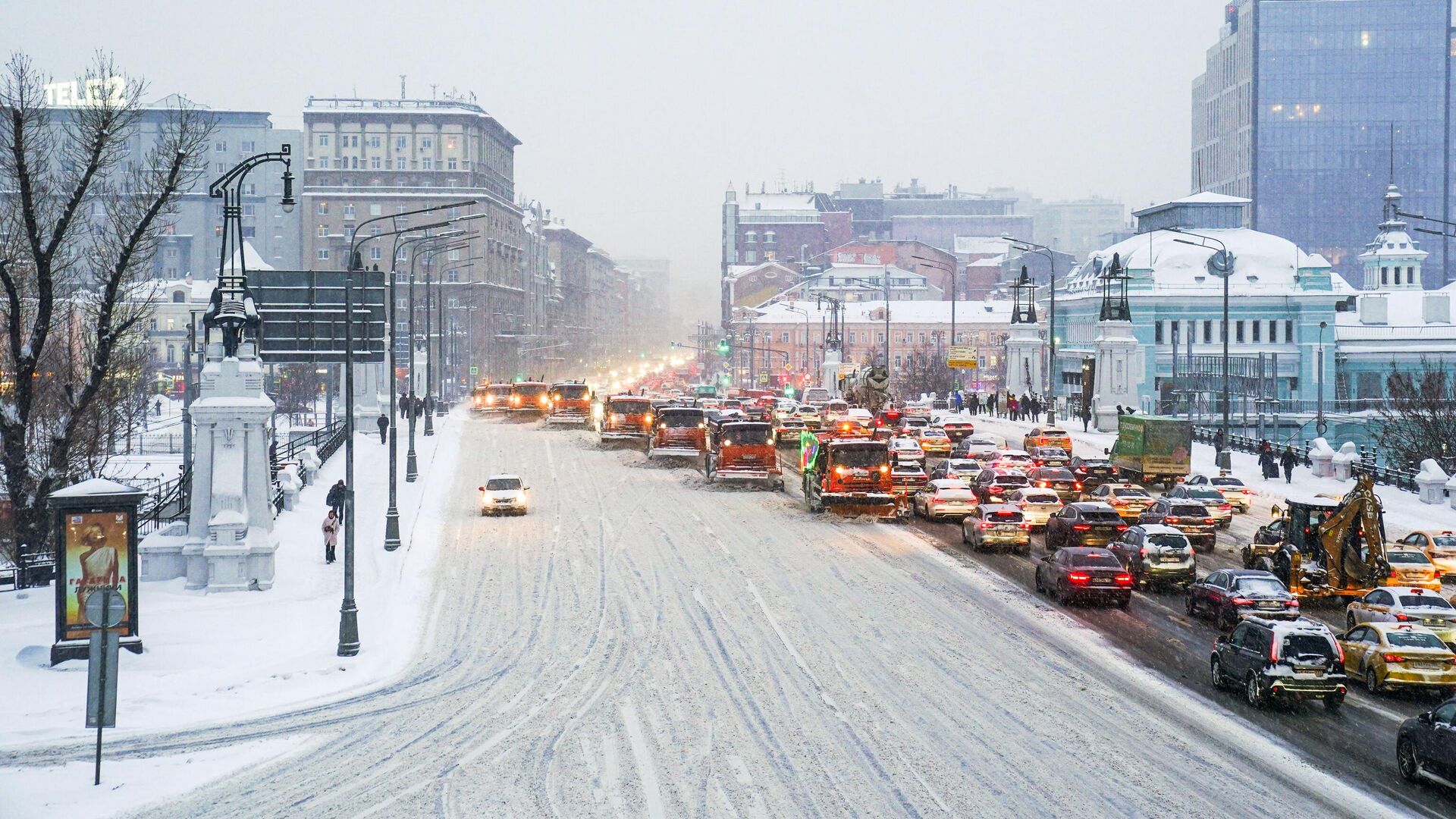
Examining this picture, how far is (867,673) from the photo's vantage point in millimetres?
23406

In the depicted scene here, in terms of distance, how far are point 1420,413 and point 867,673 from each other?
4885 cm

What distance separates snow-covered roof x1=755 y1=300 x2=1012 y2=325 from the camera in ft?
525

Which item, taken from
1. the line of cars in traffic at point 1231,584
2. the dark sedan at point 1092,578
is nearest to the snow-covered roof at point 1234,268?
the line of cars in traffic at point 1231,584

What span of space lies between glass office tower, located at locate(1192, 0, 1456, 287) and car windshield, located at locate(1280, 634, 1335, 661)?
544 ft

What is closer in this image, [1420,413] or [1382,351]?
[1420,413]

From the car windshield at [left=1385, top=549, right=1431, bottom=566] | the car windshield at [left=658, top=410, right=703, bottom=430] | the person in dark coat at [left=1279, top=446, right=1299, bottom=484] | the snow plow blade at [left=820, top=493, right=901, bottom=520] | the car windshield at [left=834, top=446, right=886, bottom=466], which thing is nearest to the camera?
the car windshield at [left=1385, top=549, right=1431, bottom=566]

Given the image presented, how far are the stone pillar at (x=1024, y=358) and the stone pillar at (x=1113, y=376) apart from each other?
74.8 ft

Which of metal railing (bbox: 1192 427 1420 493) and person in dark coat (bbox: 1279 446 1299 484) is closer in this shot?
metal railing (bbox: 1192 427 1420 493)

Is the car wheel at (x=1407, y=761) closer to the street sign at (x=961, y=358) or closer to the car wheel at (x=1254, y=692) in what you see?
the car wheel at (x=1254, y=692)

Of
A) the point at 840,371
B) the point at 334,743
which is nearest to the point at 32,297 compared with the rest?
the point at 334,743

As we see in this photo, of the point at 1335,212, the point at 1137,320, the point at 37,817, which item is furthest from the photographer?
the point at 1335,212

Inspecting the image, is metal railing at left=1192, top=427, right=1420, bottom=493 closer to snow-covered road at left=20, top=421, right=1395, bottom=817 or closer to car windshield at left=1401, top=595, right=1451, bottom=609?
car windshield at left=1401, top=595, right=1451, bottom=609

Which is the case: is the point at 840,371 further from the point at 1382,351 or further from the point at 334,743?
the point at 334,743

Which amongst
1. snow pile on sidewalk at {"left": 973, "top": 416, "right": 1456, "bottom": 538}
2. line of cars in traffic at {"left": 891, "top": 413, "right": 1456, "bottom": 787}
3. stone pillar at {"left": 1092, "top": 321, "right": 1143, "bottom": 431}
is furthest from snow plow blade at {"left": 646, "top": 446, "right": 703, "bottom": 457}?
stone pillar at {"left": 1092, "top": 321, "right": 1143, "bottom": 431}
